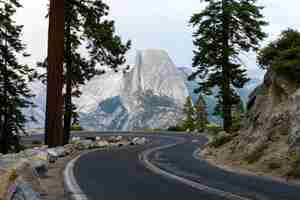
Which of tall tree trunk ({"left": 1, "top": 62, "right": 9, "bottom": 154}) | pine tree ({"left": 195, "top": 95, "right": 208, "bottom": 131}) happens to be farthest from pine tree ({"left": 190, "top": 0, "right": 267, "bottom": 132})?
pine tree ({"left": 195, "top": 95, "right": 208, "bottom": 131})

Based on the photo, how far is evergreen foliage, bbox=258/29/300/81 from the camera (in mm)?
19203

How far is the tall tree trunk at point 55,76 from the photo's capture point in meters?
21.9

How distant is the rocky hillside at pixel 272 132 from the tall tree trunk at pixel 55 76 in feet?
25.7

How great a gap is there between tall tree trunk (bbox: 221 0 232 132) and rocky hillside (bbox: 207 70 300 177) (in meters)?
17.1

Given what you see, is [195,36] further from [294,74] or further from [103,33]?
[294,74]

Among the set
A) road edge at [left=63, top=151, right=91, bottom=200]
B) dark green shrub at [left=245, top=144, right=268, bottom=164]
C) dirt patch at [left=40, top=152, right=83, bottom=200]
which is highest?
dark green shrub at [left=245, top=144, right=268, bottom=164]

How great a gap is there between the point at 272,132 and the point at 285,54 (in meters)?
3.67

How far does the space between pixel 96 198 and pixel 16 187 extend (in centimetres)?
209

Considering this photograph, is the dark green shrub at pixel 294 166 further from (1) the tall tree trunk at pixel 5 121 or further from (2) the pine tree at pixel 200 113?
(2) the pine tree at pixel 200 113

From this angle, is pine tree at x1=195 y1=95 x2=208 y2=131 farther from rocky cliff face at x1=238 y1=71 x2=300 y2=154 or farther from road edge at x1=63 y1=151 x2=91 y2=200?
road edge at x1=63 y1=151 x2=91 y2=200

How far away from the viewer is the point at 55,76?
877 inches

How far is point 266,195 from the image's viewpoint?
9.46 m

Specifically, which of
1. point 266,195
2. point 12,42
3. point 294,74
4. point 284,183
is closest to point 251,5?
point 12,42

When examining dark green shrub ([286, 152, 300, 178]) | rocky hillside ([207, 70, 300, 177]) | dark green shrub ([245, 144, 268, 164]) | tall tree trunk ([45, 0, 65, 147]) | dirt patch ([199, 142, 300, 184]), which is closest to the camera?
dark green shrub ([286, 152, 300, 178])
